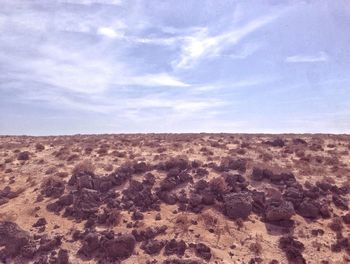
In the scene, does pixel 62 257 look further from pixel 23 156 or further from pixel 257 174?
pixel 23 156

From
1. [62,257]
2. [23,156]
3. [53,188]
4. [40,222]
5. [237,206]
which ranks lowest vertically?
[62,257]

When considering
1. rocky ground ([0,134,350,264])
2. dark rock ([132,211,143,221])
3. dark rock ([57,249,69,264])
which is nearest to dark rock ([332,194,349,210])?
rocky ground ([0,134,350,264])

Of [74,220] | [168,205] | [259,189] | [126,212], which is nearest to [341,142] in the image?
[259,189]

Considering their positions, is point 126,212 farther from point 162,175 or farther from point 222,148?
point 222,148

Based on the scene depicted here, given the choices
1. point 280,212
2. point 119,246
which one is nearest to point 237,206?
point 280,212

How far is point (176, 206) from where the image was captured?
24.5 m

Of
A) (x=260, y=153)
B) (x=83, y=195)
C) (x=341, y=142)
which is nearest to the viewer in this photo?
(x=83, y=195)

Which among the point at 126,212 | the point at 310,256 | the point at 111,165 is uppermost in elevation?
the point at 111,165

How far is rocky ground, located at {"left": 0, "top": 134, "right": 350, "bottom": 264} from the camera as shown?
20.7m

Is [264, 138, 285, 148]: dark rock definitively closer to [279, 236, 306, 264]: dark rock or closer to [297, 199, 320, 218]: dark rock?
[297, 199, 320, 218]: dark rock

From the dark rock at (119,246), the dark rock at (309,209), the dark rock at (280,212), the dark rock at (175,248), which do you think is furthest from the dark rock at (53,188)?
the dark rock at (309,209)

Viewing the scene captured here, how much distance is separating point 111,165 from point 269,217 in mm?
11759

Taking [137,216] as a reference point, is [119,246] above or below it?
A: below

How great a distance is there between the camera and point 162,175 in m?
28.1
